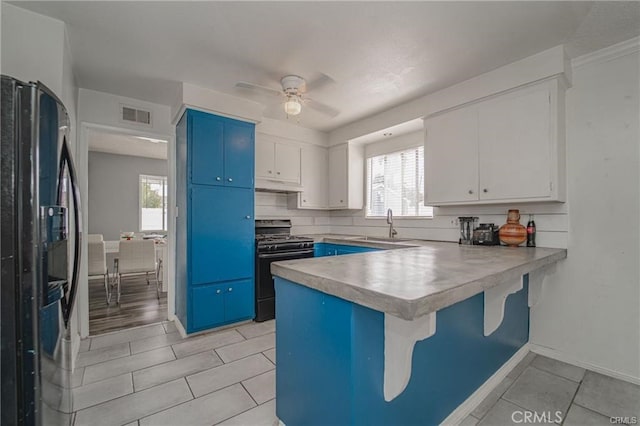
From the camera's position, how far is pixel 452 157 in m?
2.82

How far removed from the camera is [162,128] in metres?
3.24

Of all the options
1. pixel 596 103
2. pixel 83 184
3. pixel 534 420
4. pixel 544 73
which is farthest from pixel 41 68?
pixel 596 103

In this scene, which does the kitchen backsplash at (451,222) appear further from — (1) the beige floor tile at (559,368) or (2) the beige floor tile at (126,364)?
(2) the beige floor tile at (126,364)

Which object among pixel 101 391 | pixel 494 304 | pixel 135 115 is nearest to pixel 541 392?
pixel 494 304

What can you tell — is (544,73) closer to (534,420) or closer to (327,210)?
(534,420)

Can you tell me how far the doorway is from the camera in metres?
3.90

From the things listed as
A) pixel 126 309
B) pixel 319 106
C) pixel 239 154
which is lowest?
pixel 126 309

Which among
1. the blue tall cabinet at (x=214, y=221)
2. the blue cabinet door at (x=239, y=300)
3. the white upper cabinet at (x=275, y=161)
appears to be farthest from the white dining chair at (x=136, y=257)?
the white upper cabinet at (x=275, y=161)

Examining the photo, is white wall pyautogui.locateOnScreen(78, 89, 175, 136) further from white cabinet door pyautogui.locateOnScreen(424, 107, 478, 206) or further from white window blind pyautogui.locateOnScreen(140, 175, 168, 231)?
white window blind pyautogui.locateOnScreen(140, 175, 168, 231)

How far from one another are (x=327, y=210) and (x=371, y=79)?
2362 millimetres

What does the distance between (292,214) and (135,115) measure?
2.24m

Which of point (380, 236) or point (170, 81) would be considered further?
point (380, 236)

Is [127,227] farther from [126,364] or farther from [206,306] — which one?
[126,364]

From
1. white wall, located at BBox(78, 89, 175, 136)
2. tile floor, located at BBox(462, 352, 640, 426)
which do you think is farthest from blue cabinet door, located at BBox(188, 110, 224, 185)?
tile floor, located at BBox(462, 352, 640, 426)
